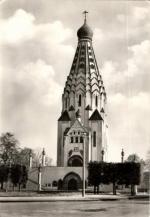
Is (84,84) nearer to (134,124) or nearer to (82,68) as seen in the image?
(82,68)

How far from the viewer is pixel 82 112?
71.4m

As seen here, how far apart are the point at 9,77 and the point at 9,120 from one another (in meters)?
2.57

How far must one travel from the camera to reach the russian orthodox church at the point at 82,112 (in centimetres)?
6800

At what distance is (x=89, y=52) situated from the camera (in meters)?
72.6

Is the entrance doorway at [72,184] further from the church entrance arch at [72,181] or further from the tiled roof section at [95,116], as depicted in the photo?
the tiled roof section at [95,116]

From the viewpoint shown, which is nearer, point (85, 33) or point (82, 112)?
point (85, 33)

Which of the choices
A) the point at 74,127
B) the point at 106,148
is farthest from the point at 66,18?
the point at 106,148

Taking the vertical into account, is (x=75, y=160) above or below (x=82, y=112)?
below

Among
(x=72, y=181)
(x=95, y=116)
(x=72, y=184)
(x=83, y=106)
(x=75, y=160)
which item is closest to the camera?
(x=72, y=181)

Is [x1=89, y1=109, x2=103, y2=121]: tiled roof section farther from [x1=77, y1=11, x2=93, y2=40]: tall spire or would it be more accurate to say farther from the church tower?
[x1=77, y1=11, x2=93, y2=40]: tall spire

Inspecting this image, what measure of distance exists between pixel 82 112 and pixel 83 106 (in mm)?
979

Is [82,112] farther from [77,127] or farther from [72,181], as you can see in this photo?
[72,181]

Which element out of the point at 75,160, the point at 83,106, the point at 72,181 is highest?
the point at 83,106

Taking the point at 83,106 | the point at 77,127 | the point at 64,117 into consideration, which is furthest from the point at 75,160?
the point at 83,106
